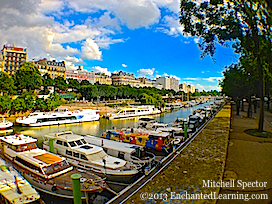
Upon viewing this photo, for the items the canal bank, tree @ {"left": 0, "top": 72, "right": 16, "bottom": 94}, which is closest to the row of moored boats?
the canal bank

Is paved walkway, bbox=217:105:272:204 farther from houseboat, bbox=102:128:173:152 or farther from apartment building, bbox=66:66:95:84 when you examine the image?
apartment building, bbox=66:66:95:84

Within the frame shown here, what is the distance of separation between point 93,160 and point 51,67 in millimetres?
92026

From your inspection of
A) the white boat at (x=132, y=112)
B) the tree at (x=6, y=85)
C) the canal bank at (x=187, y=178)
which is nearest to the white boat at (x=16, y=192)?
the canal bank at (x=187, y=178)

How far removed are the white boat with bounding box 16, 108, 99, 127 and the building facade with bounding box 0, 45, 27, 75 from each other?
5894cm

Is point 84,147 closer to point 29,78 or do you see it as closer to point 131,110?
point 131,110

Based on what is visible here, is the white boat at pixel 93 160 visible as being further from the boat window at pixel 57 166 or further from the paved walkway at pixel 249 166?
the paved walkway at pixel 249 166

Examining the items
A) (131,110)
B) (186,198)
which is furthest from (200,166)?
(131,110)

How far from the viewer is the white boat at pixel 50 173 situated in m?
9.17

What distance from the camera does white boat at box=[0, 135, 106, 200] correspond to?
30.1ft

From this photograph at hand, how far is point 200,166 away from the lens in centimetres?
682

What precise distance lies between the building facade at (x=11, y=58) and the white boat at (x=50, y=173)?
262 ft

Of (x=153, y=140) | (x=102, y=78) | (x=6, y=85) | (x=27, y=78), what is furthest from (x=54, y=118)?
(x=102, y=78)

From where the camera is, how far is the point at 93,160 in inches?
475

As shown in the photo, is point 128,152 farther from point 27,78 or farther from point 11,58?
point 11,58
